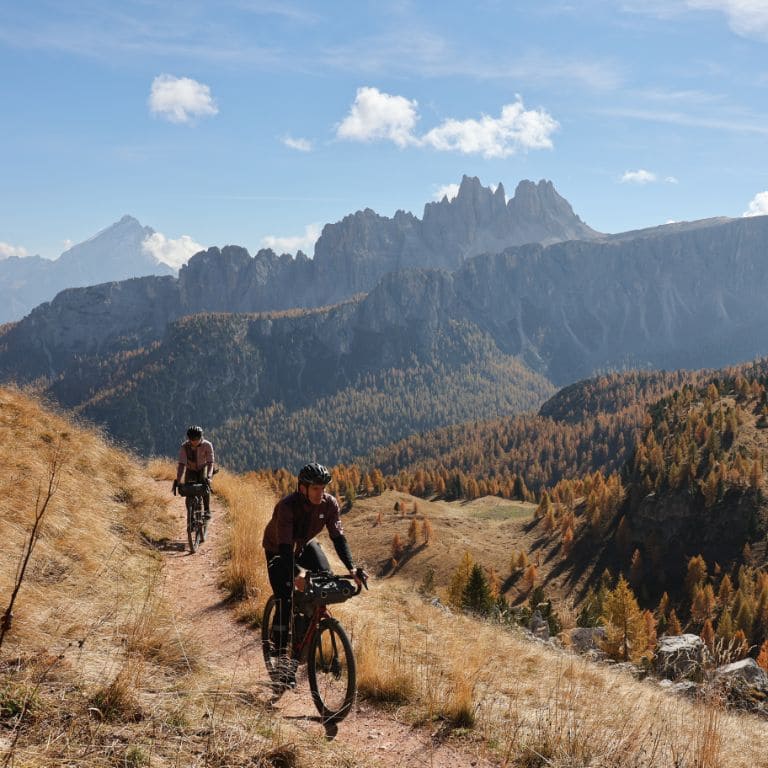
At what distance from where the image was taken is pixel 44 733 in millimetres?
5070

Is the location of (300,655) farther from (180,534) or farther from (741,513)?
(741,513)

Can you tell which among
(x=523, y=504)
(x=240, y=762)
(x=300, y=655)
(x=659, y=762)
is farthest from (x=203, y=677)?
(x=523, y=504)

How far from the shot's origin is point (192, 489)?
15977 mm

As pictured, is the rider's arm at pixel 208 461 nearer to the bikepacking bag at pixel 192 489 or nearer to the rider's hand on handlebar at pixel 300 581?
the bikepacking bag at pixel 192 489

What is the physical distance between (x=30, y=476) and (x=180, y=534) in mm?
5432

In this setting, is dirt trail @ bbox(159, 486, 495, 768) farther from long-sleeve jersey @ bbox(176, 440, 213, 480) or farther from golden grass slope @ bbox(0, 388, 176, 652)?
long-sleeve jersey @ bbox(176, 440, 213, 480)

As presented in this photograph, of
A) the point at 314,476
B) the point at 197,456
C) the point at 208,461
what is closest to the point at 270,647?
the point at 314,476

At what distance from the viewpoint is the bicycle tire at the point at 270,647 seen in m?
7.98

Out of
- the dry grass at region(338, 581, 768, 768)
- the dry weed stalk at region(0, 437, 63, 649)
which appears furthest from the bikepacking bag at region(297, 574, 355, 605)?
the dry weed stalk at region(0, 437, 63, 649)

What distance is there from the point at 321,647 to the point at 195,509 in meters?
9.36

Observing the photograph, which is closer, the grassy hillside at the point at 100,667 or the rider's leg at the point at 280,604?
the grassy hillside at the point at 100,667

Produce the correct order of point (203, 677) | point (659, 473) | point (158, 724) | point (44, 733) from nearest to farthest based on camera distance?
1. point (44, 733)
2. point (158, 724)
3. point (203, 677)
4. point (659, 473)

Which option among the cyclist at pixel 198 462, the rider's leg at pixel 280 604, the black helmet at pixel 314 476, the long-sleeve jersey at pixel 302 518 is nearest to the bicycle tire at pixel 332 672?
the rider's leg at pixel 280 604

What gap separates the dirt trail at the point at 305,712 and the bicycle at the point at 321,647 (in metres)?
0.27
